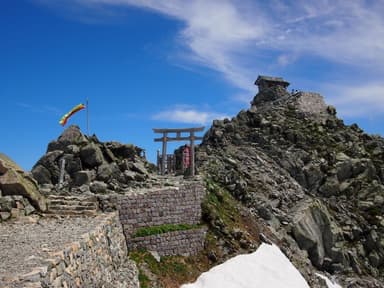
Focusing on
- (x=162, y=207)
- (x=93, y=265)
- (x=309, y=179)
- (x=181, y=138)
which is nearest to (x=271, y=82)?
(x=309, y=179)

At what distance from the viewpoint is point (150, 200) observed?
2230cm

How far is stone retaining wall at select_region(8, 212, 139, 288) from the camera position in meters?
10.7

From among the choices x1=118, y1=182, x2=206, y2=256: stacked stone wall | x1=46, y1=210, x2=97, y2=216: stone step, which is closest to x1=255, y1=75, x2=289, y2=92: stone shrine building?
x1=118, y1=182, x2=206, y2=256: stacked stone wall

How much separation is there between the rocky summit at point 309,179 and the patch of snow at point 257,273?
2.40m

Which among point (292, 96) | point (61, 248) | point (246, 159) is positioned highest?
point (292, 96)

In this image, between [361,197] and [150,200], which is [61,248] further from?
[361,197]

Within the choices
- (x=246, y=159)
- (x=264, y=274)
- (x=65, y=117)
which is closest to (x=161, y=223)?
(x=264, y=274)

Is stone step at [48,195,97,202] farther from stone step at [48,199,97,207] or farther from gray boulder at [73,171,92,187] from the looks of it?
gray boulder at [73,171,92,187]

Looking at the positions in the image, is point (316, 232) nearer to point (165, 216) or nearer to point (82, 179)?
point (165, 216)

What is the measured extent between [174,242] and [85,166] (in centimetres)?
699

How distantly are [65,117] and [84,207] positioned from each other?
9.20 meters

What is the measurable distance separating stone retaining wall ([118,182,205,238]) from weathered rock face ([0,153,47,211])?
3.70 metres

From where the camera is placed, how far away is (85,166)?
25359 millimetres

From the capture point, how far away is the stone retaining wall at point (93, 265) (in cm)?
1066
